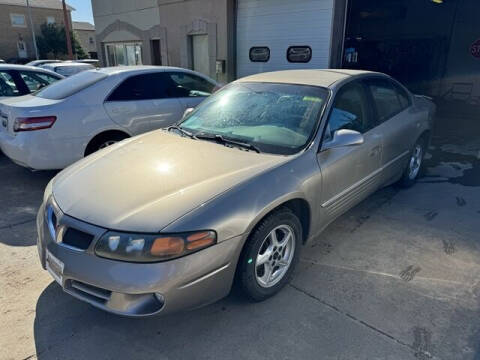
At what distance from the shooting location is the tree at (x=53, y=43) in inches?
1540

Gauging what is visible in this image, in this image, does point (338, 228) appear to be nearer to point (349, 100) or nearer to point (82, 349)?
point (349, 100)

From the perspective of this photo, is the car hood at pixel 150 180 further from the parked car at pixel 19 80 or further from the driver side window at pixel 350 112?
the parked car at pixel 19 80

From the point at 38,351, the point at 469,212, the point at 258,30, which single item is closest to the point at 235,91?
the point at 38,351

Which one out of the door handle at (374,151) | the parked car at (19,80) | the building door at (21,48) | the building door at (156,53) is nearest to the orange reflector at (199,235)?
the door handle at (374,151)

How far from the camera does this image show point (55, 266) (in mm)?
2236

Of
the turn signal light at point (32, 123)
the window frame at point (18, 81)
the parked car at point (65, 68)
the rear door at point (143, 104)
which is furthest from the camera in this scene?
the parked car at point (65, 68)

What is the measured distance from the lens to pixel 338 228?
3721 mm

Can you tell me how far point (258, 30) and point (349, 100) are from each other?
23.1 ft

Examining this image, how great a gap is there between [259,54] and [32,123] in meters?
6.80

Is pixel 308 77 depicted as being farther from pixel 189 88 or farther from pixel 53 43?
pixel 53 43

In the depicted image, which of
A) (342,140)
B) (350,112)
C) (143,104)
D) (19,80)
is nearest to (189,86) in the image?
(143,104)

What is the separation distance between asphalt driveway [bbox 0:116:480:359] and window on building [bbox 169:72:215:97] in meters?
2.91

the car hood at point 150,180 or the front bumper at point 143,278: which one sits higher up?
the car hood at point 150,180

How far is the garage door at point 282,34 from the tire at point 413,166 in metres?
4.20
